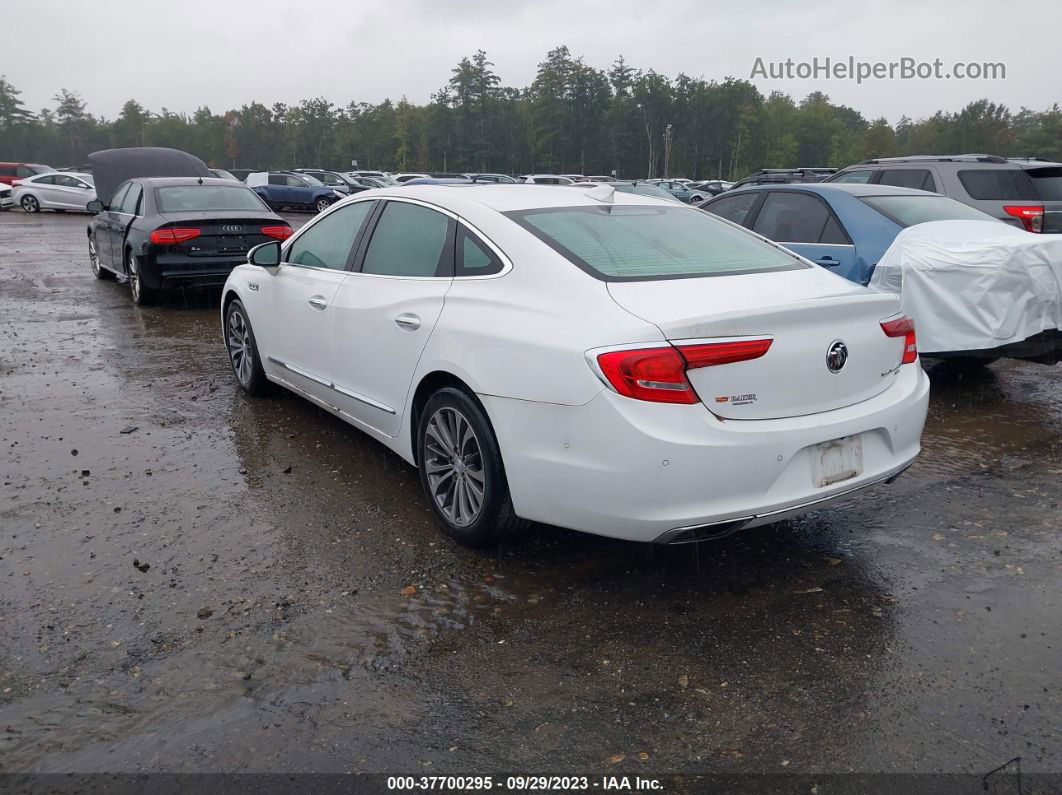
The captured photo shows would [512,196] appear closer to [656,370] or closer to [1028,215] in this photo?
[656,370]

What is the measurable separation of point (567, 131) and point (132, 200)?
94.0 meters

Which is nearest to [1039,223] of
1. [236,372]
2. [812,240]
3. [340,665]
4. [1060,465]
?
[812,240]

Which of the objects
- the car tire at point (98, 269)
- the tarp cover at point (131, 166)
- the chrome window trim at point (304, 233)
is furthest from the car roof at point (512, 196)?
the tarp cover at point (131, 166)

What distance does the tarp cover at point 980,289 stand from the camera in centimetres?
591

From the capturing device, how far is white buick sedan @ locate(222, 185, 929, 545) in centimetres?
316

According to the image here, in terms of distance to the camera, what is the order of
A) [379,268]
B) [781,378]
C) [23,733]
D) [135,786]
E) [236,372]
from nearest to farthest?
Result: [135,786] < [23,733] < [781,378] < [379,268] < [236,372]

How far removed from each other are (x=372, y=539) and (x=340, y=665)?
43.0 inches

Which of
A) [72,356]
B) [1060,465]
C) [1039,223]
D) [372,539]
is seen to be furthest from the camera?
[1039,223]

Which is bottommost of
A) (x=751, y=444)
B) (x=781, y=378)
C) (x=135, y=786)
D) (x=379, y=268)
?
(x=135, y=786)

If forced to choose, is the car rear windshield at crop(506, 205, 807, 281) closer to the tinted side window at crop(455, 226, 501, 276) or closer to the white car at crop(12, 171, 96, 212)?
the tinted side window at crop(455, 226, 501, 276)

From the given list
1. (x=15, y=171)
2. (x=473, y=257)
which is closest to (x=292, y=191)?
(x=15, y=171)

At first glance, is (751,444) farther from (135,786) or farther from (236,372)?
(236,372)

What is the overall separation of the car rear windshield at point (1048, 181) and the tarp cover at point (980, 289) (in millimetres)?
4366

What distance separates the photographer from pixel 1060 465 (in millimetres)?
5117
